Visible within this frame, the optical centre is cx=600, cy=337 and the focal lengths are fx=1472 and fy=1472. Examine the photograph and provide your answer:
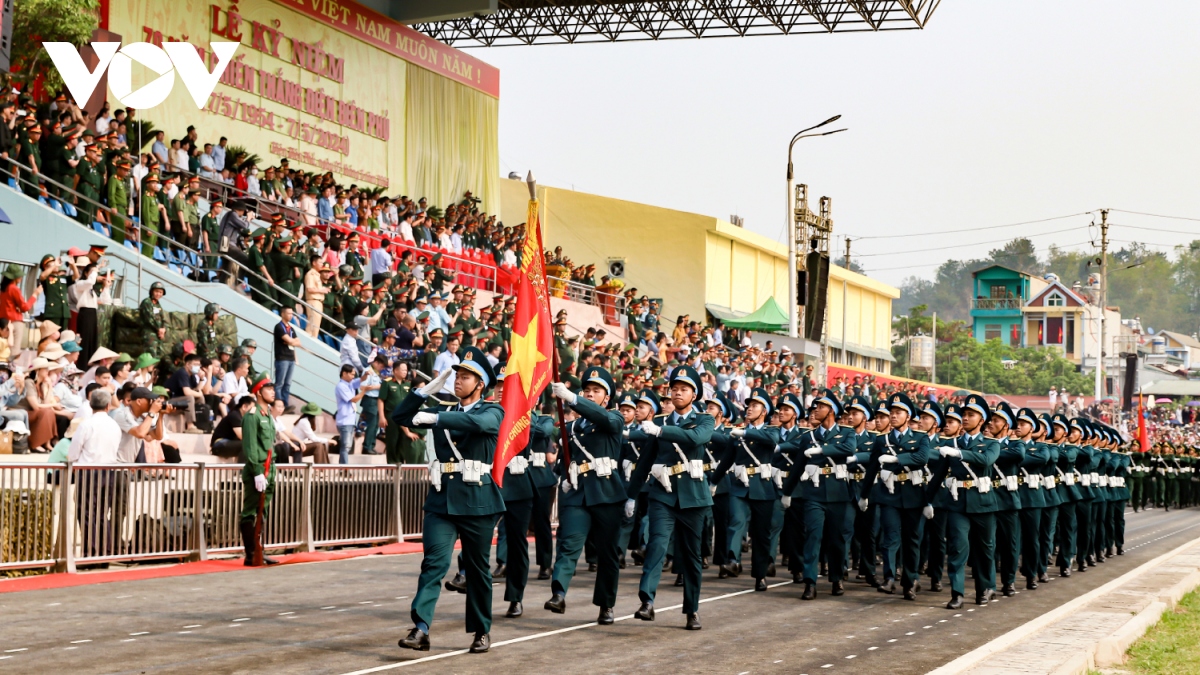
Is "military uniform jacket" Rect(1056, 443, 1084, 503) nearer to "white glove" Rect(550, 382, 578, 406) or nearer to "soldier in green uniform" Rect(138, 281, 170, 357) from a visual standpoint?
"white glove" Rect(550, 382, 578, 406)

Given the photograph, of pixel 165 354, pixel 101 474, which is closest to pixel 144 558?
pixel 101 474

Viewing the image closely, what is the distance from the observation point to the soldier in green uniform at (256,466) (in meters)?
14.6

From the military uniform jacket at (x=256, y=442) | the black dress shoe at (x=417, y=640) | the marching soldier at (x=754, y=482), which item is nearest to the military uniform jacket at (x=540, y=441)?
the marching soldier at (x=754, y=482)

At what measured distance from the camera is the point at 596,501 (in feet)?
39.3

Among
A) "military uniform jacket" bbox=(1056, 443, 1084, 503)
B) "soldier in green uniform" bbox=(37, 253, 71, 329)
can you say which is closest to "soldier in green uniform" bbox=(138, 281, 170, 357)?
"soldier in green uniform" bbox=(37, 253, 71, 329)

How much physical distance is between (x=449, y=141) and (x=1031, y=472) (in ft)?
82.8

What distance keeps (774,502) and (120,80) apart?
55.8 feet

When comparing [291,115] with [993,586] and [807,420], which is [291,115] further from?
[993,586]

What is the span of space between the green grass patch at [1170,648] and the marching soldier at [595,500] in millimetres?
3890

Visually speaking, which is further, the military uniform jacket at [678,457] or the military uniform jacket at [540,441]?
the military uniform jacket at [540,441]

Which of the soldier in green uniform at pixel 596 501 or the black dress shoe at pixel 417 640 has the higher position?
the soldier in green uniform at pixel 596 501

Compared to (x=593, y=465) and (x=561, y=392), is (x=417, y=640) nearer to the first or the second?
(x=561, y=392)

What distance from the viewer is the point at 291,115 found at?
107 ft

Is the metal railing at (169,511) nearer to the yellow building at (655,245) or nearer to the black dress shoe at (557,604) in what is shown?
the black dress shoe at (557,604)
